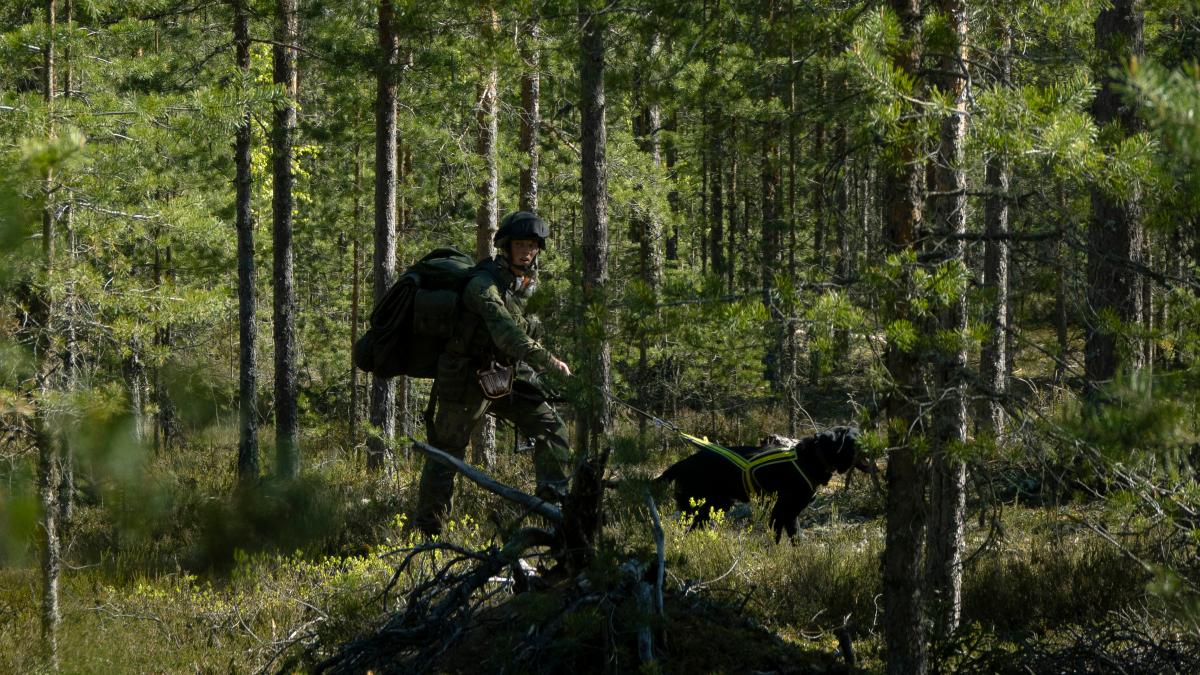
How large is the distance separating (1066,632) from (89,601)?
17.3 feet

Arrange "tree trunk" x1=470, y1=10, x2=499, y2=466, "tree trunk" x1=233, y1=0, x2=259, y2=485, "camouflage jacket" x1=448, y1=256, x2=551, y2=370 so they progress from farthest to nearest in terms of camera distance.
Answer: "tree trunk" x1=470, y1=10, x2=499, y2=466 → "tree trunk" x1=233, y1=0, x2=259, y2=485 → "camouflage jacket" x1=448, y1=256, x2=551, y2=370

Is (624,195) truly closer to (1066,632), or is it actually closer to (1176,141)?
(1066,632)

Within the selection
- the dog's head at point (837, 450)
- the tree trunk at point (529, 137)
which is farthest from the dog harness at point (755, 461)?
the tree trunk at point (529, 137)

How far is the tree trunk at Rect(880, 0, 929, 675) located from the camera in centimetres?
393

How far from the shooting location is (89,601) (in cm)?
518

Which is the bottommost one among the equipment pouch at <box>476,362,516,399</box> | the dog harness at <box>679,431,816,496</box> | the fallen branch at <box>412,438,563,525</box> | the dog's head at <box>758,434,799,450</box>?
the dog harness at <box>679,431,816,496</box>

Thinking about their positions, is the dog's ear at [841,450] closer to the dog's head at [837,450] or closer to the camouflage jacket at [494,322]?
the dog's head at [837,450]

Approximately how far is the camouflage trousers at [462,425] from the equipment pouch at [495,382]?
0.61ft

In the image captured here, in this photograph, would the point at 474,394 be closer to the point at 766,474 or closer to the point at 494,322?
the point at 494,322

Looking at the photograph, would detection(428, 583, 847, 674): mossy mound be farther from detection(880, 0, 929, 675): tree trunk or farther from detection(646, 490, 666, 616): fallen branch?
detection(880, 0, 929, 675): tree trunk

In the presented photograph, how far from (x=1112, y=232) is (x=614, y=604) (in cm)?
329

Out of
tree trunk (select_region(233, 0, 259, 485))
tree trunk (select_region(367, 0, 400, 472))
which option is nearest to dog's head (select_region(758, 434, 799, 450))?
tree trunk (select_region(367, 0, 400, 472))

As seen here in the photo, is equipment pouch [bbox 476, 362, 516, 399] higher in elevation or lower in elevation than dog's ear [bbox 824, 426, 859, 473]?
higher

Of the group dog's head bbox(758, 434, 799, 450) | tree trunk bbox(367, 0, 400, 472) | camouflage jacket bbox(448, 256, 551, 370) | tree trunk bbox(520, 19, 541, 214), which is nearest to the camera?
camouflage jacket bbox(448, 256, 551, 370)
